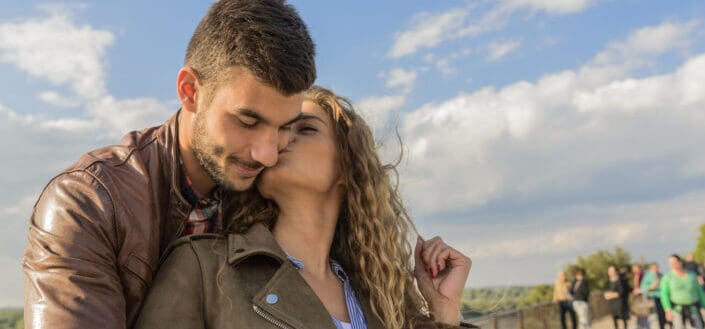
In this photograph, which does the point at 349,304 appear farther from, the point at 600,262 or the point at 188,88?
the point at 600,262

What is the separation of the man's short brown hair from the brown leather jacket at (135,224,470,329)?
2.40 ft

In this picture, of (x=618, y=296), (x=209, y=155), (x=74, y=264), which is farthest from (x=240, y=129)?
(x=618, y=296)

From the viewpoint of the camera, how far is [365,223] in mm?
3928

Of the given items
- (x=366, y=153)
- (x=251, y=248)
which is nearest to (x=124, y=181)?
(x=251, y=248)

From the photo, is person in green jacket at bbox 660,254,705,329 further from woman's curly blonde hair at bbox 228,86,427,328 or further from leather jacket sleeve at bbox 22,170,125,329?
leather jacket sleeve at bbox 22,170,125,329

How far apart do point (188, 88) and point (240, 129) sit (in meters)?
0.43

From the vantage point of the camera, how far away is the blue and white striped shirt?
3.52 m

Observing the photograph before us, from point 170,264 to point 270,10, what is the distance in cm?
123

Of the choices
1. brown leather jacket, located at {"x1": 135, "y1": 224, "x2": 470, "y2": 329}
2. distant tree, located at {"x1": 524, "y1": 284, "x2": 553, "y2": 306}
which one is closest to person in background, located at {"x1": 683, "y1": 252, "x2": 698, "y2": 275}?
brown leather jacket, located at {"x1": 135, "y1": 224, "x2": 470, "y2": 329}

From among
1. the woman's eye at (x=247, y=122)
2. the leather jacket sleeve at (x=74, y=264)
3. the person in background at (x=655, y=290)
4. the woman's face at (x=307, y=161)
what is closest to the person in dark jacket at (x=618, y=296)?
the person in background at (x=655, y=290)

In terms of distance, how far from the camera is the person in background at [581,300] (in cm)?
1593

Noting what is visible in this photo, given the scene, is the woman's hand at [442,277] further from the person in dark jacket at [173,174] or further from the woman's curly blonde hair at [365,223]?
the person in dark jacket at [173,174]

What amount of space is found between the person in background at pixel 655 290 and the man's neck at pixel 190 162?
1535 cm

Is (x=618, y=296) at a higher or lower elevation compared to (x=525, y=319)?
higher
